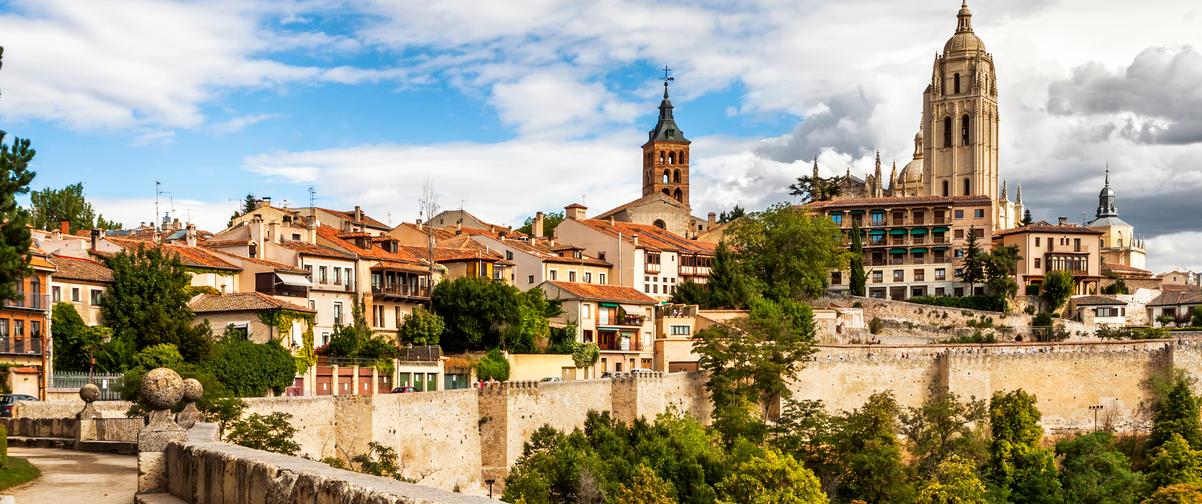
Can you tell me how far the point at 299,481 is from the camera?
10156 mm

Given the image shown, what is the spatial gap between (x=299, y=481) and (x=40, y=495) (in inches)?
351

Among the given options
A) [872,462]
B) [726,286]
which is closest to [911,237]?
[726,286]

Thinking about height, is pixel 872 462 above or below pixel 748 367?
below

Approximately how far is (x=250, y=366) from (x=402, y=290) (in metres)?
17.8

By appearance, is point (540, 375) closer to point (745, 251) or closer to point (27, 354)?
point (27, 354)

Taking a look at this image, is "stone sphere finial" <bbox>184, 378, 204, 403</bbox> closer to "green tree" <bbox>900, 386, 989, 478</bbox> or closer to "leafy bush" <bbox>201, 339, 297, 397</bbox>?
"leafy bush" <bbox>201, 339, 297, 397</bbox>

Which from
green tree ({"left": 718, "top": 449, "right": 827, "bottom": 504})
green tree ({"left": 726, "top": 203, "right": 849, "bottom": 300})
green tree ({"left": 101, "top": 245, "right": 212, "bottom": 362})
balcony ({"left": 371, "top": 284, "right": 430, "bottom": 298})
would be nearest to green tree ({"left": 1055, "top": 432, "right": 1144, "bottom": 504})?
green tree ({"left": 718, "top": 449, "right": 827, "bottom": 504})

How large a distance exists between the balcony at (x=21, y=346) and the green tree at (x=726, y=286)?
45.2m

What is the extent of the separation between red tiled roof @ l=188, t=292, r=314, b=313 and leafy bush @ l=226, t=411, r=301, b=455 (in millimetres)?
16136

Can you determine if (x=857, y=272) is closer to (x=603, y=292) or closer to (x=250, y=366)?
(x=603, y=292)

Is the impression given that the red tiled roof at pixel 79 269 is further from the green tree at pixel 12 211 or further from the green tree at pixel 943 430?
the green tree at pixel 943 430

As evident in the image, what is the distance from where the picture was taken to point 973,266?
9906cm

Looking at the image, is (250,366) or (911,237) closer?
(250,366)

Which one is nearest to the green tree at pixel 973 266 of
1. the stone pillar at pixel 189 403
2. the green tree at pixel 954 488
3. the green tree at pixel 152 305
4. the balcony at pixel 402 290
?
the green tree at pixel 954 488
